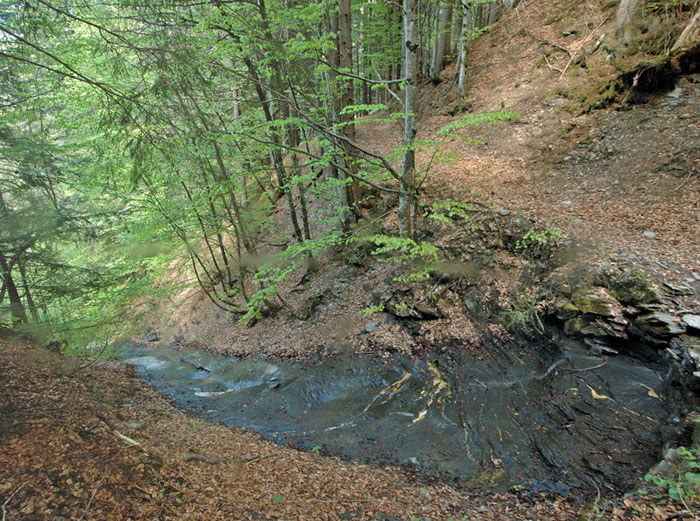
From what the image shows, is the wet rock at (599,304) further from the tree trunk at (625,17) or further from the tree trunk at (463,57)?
the tree trunk at (463,57)

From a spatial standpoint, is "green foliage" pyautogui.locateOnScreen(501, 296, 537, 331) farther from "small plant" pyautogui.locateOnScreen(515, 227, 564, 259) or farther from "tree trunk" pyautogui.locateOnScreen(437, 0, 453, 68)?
"tree trunk" pyautogui.locateOnScreen(437, 0, 453, 68)

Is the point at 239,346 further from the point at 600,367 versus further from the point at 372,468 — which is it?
the point at 600,367

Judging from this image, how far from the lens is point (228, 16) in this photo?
6.33 metres

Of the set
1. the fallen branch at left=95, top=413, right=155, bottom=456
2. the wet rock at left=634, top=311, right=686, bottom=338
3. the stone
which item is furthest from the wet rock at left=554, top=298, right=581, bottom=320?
the fallen branch at left=95, top=413, right=155, bottom=456

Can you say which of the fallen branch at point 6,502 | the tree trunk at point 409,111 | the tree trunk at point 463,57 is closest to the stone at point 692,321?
the tree trunk at point 409,111

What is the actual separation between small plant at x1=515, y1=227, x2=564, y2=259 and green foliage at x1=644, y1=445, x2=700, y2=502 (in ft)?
14.2

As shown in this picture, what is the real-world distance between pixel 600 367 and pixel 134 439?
7.51 m

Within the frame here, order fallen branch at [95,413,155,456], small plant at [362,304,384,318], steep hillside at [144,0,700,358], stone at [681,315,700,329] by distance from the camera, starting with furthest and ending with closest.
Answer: small plant at [362,304,384,318] → steep hillside at [144,0,700,358] → stone at [681,315,700,329] → fallen branch at [95,413,155,456]

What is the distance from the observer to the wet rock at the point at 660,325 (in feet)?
16.7

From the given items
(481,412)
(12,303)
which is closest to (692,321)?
(481,412)

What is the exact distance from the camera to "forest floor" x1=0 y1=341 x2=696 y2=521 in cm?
356

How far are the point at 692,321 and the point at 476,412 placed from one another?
11.6 ft

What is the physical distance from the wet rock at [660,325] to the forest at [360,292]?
0.03 m

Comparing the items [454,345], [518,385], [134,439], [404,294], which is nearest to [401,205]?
[404,294]
